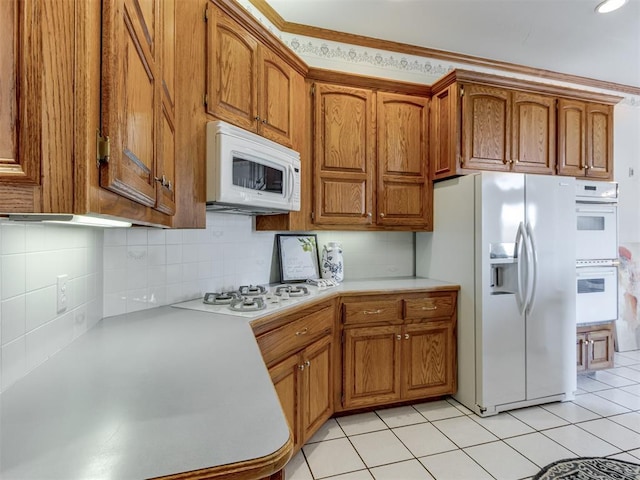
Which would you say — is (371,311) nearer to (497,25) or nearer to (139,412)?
(139,412)

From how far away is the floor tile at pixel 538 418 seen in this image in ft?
7.53

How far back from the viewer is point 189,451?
59 centimetres

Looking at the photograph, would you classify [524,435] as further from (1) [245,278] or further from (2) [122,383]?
(2) [122,383]

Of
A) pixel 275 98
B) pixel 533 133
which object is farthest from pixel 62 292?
pixel 533 133

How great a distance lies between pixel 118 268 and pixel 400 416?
6.60ft

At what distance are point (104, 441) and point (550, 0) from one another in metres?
3.29

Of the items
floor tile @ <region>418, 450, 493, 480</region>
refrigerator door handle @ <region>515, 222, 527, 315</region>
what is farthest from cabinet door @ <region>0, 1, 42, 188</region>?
refrigerator door handle @ <region>515, 222, 527, 315</region>

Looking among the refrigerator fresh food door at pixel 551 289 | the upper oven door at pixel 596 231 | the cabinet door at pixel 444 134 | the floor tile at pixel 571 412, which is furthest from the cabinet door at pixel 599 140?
the floor tile at pixel 571 412

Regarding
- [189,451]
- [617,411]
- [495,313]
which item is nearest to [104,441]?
[189,451]

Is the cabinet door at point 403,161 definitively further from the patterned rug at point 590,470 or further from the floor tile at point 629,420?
the floor tile at point 629,420

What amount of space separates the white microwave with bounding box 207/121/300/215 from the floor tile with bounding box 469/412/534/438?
6.22ft

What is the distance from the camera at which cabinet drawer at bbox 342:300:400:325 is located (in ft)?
7.89

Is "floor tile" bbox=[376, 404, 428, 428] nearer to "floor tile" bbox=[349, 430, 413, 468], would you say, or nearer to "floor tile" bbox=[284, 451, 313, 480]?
"floor tile" bbox=[349, 430, 413, 468]

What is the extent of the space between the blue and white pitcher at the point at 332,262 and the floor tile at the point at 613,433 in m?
1.89
